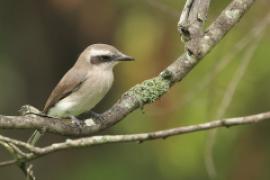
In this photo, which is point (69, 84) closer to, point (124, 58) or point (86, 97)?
point (86, 97)

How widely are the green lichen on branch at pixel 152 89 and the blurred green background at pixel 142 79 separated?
2.50 feet

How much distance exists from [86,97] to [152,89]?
119 cm

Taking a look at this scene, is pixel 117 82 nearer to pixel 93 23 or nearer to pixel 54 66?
pixel 93 23

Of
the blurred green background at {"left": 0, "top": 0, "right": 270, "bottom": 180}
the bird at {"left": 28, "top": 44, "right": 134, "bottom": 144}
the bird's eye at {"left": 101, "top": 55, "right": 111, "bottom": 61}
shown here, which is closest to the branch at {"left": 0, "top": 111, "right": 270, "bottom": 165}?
the blurred green background at {"left": 0, "top": 0, "right": 270, "bottom": 180}

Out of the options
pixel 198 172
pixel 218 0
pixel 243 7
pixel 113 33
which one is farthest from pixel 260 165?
pixel 243 7

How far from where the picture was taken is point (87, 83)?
218 inches

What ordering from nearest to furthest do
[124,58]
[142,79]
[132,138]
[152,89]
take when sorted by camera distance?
1. [132,138]
2. [152,89]
3. [124,58]
4. [142,79]

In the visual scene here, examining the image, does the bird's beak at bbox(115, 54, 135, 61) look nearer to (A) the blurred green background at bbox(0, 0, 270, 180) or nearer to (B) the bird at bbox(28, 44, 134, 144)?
(B) the bird at bbox(28, 44, 134, 144)

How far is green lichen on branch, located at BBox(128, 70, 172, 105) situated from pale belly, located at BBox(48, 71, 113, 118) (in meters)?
1.06

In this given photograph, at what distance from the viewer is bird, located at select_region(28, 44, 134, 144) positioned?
17.9 ft

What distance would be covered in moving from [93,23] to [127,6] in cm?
72

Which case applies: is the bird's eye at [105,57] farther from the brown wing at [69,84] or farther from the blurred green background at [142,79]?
the blurred green background at [142,79]

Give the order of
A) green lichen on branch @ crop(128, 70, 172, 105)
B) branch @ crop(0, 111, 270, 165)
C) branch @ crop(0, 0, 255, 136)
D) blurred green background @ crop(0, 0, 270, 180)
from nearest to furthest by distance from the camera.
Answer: branch @ crop(0, 111, 270, 165) < branch @ crop(0, 0, 255, 136) < green lichen on branch @ crop(128, 70, 172, 105) < blurred green background @ crop(0, 0, 270, 180)

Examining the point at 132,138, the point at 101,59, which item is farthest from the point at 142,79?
the point at 132,138
